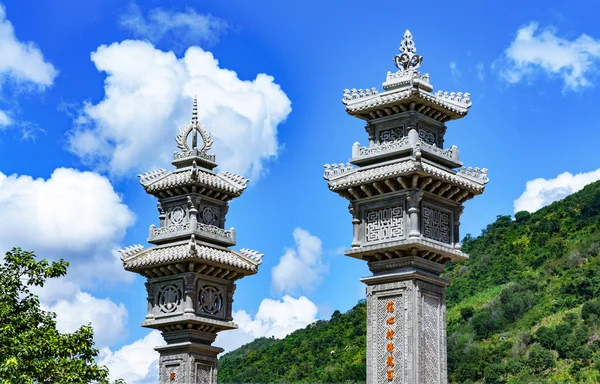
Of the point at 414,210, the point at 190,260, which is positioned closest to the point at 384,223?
the point at 414,210

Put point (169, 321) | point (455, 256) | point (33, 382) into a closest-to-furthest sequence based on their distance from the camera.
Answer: point (33, 382) < point (455, 256) < point (169, 321)

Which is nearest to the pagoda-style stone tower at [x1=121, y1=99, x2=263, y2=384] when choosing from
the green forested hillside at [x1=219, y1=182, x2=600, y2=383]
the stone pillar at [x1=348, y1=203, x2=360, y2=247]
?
the stone pillar at [x1=348, y1=203, x2=360, y2=247]

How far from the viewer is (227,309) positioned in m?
24.1

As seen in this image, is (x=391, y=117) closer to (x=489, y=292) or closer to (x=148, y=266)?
(x=148, y=266)

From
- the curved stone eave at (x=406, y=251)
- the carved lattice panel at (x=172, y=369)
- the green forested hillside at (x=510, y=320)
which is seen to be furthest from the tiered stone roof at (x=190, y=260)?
the green forested hillside at (x=510, y=320)

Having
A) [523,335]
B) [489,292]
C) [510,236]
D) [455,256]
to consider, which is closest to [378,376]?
[455,256]

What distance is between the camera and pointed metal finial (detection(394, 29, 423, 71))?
21266 millimetres

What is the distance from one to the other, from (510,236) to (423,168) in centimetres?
5977

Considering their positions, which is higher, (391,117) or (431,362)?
(391,117)

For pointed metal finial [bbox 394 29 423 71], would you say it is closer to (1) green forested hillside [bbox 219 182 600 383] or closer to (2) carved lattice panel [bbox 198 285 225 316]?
(2) carved lattice panel [bbox 198 285 225 316]

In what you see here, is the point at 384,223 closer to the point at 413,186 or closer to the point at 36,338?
the point at 413,186

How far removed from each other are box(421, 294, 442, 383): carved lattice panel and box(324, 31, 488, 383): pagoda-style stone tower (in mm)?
18

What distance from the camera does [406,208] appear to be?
20.0 metres

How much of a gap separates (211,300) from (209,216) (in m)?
1.90
